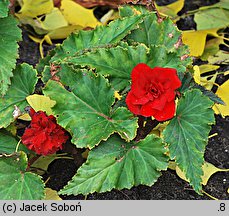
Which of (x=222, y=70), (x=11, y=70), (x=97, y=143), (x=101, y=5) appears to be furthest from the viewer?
(x=101, y=5)

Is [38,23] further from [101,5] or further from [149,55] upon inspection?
[149,55]

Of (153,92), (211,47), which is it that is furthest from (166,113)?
(211,47)

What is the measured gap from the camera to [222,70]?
1.75m

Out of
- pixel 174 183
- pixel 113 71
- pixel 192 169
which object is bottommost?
pixel 174 183

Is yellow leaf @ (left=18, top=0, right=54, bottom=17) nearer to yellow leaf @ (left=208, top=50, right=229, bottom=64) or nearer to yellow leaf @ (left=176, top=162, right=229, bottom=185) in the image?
yellow leaf @ (left=208, top=50, right=229, bottom=64)

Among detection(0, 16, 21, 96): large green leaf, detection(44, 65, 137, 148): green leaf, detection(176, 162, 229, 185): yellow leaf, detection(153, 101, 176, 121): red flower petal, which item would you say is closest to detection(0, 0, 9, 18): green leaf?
detection(0, 16, 21, 96): large green leaf

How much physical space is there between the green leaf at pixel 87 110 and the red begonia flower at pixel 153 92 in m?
0.03

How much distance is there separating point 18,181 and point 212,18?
895 mm

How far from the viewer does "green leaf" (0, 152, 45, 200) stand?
1.25 meters

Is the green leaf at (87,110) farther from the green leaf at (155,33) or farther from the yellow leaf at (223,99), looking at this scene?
the yellow leaf at (223,99)

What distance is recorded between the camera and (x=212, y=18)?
6.06 ft

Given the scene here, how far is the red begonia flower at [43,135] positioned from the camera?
4.14 feet

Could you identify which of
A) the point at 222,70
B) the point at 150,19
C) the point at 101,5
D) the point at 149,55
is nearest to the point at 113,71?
the point at 149,55
